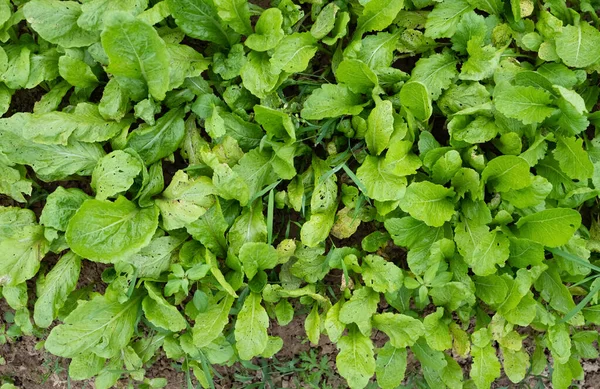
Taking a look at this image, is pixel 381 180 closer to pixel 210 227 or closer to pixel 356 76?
pixel 356 76

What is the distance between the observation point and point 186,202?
214cm

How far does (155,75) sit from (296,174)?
2.24 ft

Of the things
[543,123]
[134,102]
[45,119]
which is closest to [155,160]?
[134,102]

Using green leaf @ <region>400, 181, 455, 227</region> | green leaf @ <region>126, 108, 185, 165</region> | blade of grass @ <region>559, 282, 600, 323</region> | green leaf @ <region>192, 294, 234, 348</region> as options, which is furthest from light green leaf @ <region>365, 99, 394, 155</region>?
blade of grass @ <region>559, 282, 600, 323</region>

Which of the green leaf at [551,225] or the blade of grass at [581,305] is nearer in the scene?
the green leaf at [551,225]

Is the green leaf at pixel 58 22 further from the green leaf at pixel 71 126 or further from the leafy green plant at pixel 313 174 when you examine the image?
the green leaf at pixel 71 126

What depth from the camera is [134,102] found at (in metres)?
2.25

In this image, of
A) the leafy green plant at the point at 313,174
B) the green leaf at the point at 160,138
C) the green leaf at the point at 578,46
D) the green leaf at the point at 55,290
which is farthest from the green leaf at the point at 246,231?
the green leaf at the point at 578,46

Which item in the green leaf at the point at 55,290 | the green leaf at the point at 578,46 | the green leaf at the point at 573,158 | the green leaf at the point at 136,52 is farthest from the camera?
the green leaf at the point at 55,290

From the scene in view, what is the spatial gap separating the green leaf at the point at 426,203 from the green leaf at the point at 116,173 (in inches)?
41.8

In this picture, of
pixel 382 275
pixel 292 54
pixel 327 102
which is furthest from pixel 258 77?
pixel 382 275

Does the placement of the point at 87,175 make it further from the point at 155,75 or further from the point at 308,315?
the point at 308,315

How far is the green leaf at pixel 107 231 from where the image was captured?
201 cm

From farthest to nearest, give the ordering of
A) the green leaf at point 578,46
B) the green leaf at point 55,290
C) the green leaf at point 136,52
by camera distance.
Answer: the green leaf at point 55,290, the green leaf at point 578,46, the green leaf at point 136,52
